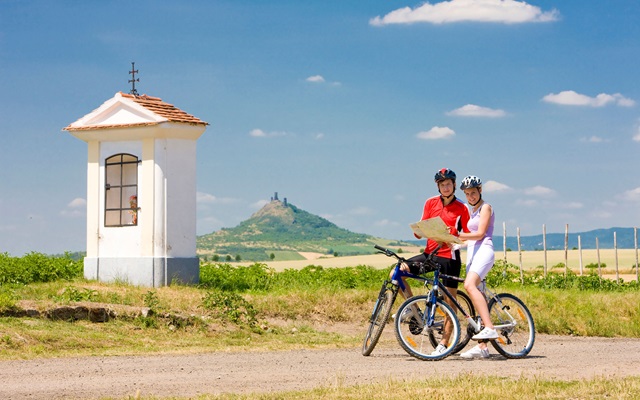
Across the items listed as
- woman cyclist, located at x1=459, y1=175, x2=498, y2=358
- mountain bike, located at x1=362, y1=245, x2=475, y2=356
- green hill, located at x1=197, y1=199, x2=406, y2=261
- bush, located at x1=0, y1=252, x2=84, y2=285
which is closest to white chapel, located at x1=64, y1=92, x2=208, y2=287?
bush, located at x1=0, y1=252, x2=84, y2=285

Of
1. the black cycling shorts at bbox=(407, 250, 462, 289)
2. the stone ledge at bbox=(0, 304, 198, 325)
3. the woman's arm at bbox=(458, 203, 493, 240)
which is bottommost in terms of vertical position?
the stone ledge at bbox=(0, 304, 198, 325)

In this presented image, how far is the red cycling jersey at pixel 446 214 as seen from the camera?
11.6 metres

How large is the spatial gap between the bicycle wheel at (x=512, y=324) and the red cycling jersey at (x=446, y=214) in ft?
3.25

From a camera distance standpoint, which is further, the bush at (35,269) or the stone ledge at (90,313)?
the bush at (35,269)

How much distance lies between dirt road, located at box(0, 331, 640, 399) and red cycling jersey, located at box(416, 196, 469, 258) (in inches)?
56.1

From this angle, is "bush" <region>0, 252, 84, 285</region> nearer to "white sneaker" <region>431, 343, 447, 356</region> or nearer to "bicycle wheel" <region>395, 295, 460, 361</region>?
"bicycle wheel" <region>395, 295, 460, 361</region>

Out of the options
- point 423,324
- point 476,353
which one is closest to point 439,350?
point 423,324

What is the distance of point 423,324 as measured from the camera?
11.5 metres

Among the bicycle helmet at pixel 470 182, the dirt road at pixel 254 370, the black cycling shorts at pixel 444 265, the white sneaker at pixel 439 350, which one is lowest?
the dirt road at pixel 254 370

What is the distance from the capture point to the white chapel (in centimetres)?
2202

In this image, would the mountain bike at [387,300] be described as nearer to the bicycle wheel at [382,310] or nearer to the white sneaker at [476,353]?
the bicycle wheel at [382,310]

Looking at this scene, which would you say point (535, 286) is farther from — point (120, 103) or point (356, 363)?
point (356, 363)

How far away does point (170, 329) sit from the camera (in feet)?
51.6

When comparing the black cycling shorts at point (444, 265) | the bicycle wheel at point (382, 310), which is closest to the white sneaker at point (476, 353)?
the black cycling shorts at point (444, 265)
